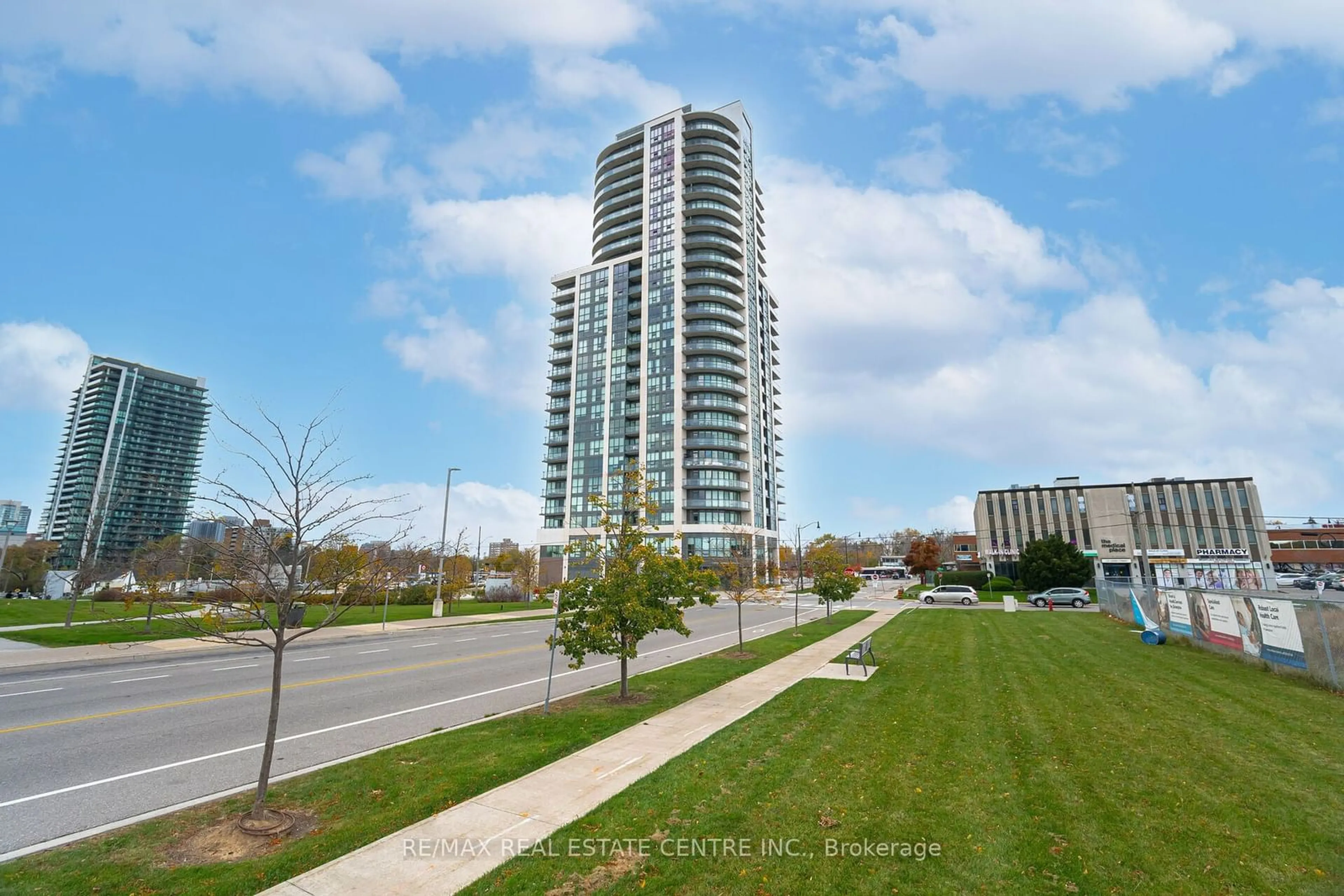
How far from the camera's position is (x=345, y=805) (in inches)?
281

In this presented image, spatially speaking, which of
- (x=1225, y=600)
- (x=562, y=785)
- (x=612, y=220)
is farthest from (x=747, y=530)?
(x=562, y=785)

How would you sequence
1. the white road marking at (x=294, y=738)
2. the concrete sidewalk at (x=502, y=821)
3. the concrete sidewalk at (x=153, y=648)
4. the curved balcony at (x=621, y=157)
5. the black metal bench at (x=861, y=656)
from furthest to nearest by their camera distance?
the curved balcony at (x=621, y=157)
the concrete sidewalk at (x=153, y=648)
the black metal bench at (x=861, y=656)
the white road marking at (x=294, y=738)
the concrete sidewalk at (x=502, y=821)

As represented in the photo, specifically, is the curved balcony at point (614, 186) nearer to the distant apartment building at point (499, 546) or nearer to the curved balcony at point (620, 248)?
the curved balcony at point (620, 248)

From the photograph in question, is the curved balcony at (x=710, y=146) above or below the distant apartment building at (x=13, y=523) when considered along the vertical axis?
above

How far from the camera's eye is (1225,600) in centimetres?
1739

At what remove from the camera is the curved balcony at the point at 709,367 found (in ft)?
288

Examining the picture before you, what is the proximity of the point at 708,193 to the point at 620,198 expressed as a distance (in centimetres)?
1650

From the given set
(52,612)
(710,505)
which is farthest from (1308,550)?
(52,612)

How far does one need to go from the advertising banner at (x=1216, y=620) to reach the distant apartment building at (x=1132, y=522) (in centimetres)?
6140

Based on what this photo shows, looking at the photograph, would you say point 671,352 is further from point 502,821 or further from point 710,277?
point 502,821

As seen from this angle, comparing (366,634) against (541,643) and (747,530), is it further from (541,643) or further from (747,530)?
(747,530)

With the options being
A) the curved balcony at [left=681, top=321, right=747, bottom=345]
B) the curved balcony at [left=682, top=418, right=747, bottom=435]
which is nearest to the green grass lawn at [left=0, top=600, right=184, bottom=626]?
the curved balcony at [left=682, top=418, right=747, bottom=435]

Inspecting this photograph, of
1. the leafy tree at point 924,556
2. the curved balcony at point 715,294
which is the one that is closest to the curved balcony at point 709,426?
the curved balcony at point 715,294

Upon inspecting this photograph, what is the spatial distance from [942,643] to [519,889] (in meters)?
21.1
